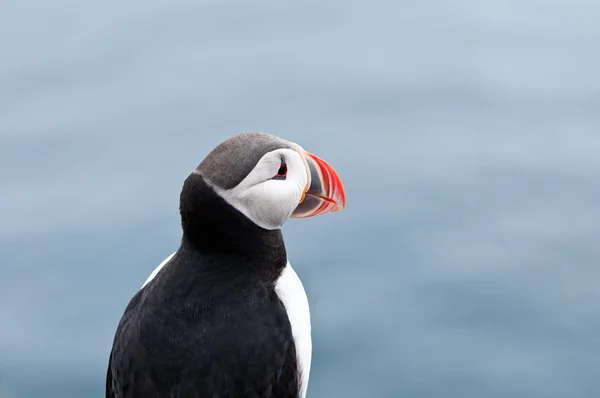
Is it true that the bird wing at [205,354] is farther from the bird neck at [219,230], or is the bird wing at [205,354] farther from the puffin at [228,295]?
the bird neck at [219,230]

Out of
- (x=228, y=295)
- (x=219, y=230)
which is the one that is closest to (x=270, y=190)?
(x=219, y=230)

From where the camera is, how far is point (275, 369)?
237 centimetres

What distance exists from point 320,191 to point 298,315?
38 centimetres

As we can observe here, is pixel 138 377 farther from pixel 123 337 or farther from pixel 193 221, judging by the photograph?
pixel 193 221

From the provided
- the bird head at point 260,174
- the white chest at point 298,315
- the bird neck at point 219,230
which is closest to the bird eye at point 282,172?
the bird head at point 260,174

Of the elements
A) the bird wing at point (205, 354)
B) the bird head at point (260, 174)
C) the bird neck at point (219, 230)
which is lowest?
the bird wing at point (205, 354)

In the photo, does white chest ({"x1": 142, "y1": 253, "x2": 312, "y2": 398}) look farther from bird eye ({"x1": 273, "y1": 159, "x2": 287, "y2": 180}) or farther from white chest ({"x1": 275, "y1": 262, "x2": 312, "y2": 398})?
bird eye ({"x1": 273, "y1": 159, "x2": 287, "y2": 180})

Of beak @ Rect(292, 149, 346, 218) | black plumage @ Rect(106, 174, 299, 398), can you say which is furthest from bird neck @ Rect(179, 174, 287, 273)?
beak @ Rect(292, 149, 346, 218)

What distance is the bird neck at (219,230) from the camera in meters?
2.29

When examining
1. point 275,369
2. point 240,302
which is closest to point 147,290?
point 240,302

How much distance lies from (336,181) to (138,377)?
789mm

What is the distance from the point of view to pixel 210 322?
7.61 ft

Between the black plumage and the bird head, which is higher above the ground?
the bird head

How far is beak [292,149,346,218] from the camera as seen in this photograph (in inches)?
95.7
